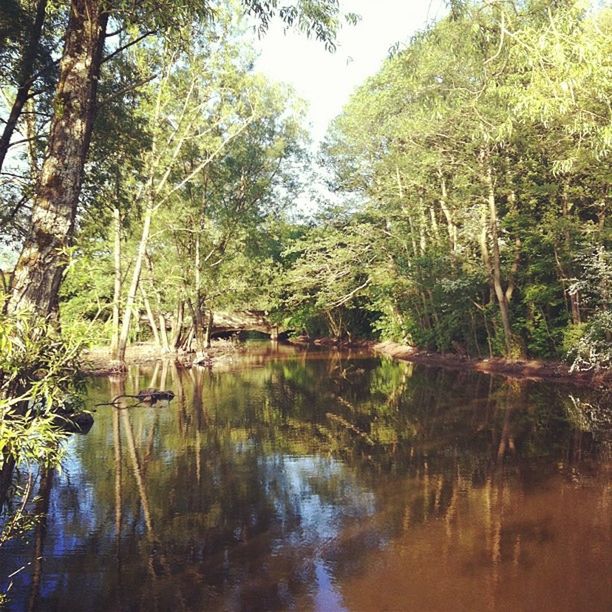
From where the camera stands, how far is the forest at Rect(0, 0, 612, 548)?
12.5ft

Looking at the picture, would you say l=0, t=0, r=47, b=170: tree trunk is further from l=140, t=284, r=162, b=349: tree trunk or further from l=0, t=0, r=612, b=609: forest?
l=140, t=284, r=162, b=349: tree trunk

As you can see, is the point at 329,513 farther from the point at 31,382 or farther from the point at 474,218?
the point at 474,218

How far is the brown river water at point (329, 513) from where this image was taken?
5.16 meters

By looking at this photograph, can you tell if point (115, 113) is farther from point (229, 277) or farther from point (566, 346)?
point (229, 277)

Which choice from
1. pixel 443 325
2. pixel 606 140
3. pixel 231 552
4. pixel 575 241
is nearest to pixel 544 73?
pixel 606 140

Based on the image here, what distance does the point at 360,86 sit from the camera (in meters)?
25.1

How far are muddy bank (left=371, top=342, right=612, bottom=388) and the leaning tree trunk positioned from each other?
46.9 ft

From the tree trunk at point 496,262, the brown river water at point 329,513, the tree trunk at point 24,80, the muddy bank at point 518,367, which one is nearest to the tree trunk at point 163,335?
the muddy bank at point 518,367

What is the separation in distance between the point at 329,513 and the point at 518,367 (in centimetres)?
1449

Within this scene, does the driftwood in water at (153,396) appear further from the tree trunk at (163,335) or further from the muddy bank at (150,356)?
the tree trunk at (163,335)

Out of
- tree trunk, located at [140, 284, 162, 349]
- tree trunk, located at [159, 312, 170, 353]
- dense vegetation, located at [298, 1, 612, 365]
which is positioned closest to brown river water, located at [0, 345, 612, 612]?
dense vegetation, located at [298, 1, 612, 365]

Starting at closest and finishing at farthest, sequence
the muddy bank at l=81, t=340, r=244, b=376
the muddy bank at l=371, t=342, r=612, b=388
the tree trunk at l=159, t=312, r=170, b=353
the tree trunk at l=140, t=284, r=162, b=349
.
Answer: the muddy bank at l=371, t=342, r=612, b=388 < the muddy bank at l=81, t=340, r=244, b=376 < the tree trunk at l=140, t=284, r=162, b=349 < the tree trunk at l=159, t=312, r=170, b=353

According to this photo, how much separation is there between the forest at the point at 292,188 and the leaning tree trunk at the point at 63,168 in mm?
13

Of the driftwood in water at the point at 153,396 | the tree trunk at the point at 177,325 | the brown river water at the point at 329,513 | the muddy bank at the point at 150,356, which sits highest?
the tree trunk at the point at 177,325
